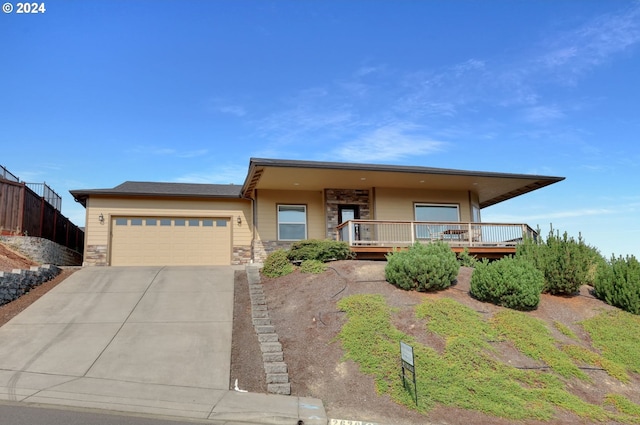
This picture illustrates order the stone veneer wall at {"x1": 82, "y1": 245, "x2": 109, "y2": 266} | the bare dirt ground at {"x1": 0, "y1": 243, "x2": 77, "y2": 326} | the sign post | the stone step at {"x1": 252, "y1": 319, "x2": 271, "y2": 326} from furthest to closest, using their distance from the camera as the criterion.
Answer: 1. the stone veneer wall at {"x1": 82, "y1": 245, "x2": 109, "y2": 266}
2. the bare dirt ground at {"x1": 0, "y1": 243, "x2": 77, "y2": 326}
3. the stone step at {"x1": 252, "y1": 319, "x2": 271, "y2": 326}
4. the sign post

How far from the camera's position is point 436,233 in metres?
17.7

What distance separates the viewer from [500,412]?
6621 millimetres

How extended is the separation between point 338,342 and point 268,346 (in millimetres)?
1352

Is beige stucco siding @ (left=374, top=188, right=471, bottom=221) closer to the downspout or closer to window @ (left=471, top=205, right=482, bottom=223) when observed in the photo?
window @ (left=471, top=205, right=482, bottom=223)

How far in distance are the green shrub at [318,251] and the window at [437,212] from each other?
6.29 m

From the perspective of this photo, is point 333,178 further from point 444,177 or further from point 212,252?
point 212,252

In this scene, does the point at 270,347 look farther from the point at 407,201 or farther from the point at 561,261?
the point at 407,201

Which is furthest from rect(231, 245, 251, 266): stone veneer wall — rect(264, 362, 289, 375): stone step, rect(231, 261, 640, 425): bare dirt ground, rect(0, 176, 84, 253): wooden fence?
rect(264, 362, 289, 375): stone step

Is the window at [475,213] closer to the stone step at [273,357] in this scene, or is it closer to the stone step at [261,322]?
the stone step at [261,322]

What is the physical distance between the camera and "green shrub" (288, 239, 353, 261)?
13.5 meters

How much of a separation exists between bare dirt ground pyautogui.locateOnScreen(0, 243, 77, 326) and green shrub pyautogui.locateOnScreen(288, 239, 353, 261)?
6917 millimetres

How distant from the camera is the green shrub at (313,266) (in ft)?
41.5

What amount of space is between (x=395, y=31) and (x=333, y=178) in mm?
5859

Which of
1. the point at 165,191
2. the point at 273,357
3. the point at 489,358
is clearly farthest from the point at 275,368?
the point at 165,191
